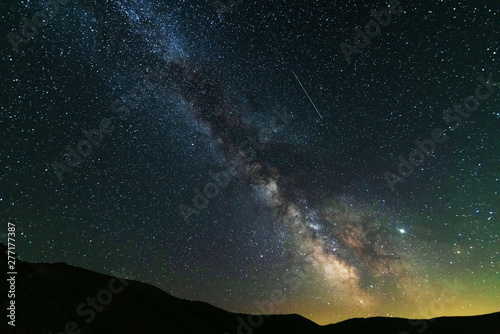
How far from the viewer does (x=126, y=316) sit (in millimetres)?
29344

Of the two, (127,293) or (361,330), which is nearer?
(127,293)

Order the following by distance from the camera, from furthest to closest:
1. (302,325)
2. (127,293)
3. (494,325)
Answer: (302,325), (494,325), (127,293)

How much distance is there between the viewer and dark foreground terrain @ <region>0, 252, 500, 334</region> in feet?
57.4

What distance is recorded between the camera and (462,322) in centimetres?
5025

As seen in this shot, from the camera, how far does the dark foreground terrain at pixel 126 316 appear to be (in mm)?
17484

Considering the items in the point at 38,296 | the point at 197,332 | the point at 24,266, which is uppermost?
the point at 24,266

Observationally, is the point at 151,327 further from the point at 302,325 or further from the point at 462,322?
the point at 462,322

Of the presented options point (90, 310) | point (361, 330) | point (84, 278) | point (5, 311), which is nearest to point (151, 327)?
point (90, 310)

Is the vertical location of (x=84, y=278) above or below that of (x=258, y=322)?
above

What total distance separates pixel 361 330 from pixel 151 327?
4320 cm

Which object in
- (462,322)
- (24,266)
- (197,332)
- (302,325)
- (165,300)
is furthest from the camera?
(302,325)

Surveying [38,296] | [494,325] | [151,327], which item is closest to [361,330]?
[494,325]

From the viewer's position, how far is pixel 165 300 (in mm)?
41156

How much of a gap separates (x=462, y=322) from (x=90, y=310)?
193 ft
